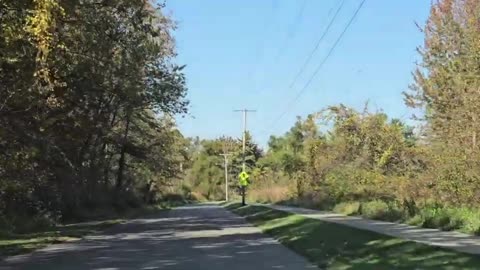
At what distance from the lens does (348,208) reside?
1469 inches

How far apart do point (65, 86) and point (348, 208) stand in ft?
63.4

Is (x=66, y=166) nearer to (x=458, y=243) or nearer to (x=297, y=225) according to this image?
(x=297, y=225)

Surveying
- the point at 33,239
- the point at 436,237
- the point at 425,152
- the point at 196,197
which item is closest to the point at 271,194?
the point at 425,152

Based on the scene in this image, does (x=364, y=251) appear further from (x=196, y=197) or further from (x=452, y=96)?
(x=196, y=197)

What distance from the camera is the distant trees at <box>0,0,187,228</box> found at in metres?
16.9

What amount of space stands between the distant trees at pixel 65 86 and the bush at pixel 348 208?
12.4 m

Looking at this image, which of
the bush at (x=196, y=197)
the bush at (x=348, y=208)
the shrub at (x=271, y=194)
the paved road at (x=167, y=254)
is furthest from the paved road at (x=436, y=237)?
the bush at (x=196, y=197)

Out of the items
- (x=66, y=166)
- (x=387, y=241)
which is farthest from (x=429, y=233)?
(x=66, y=166)

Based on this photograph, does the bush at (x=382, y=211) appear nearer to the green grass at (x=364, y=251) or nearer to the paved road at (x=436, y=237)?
the paved road at (x=436, y=237)

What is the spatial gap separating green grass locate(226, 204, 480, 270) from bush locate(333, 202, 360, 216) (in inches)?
420

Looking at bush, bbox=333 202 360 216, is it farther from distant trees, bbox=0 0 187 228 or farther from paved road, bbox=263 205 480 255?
distant trees, bbox=0 0 187 228

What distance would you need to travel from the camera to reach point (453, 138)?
3231 cm

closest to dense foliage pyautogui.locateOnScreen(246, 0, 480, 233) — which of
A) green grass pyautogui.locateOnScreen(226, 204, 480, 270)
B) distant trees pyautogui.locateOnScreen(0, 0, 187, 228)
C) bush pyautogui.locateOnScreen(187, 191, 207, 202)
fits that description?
green grass pyautogui.locateOnScreen(226, 204, 480, 270)

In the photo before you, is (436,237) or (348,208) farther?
(348,208)
